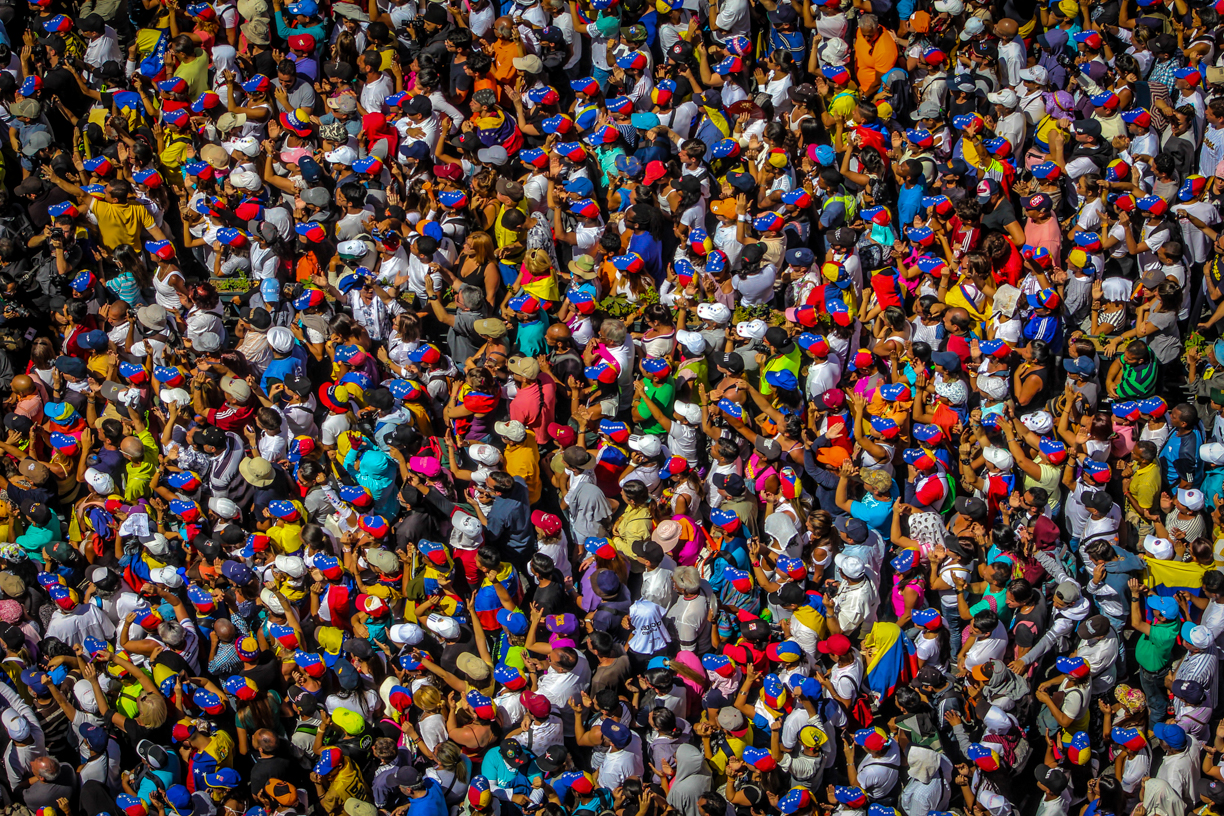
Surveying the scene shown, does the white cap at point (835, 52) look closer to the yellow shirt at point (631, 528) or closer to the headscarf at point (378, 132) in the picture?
the headscarf at point (378, 132)

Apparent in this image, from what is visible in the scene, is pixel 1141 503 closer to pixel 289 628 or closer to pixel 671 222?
pixel 671 222

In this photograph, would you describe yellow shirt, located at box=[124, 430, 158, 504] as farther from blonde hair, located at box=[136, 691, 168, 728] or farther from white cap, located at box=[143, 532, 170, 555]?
blonde hair, located at box=[136, 691, 168, 728]

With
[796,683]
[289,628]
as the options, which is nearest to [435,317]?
[289,628]

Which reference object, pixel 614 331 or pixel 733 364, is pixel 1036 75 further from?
pixel 614 331

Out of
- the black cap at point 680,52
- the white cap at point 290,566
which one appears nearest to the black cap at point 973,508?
the white cap at point 290,566

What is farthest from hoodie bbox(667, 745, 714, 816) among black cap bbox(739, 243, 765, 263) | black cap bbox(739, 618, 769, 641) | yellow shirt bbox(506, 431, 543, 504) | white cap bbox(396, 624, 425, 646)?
black cap bbox(739, 243, 765, 263)

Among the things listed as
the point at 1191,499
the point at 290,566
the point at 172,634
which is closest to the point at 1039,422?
the point at 1191,499
